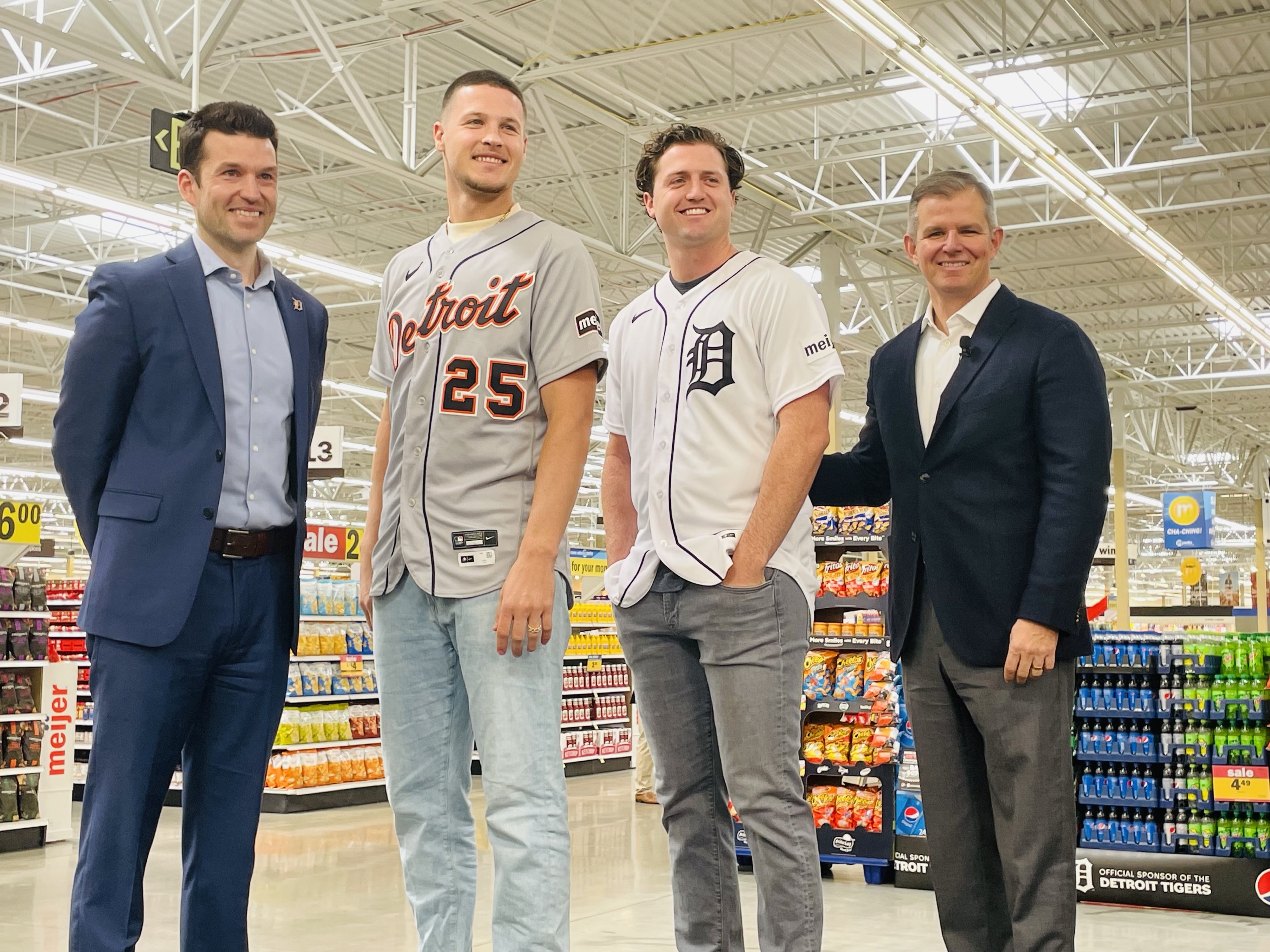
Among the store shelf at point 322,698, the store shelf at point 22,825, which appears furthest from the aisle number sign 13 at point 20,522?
the store shelf at point 22,825

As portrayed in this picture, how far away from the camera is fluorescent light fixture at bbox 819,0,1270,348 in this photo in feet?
25.1

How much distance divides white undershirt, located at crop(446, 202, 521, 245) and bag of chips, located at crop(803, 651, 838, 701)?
4256 mm

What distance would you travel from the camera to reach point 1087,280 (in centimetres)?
1761

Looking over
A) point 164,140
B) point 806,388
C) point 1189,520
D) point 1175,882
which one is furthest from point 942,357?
point 1189,520

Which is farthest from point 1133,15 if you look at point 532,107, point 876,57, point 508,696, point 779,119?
point 508,696

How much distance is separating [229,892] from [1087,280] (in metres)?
Answer: 16.9

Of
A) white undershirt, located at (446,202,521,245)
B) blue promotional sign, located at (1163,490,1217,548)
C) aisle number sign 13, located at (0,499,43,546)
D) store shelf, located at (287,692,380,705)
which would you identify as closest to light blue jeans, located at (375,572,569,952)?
white undershirt, located at (446,202,521,245)

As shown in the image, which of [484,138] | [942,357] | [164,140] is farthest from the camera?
[164,140]

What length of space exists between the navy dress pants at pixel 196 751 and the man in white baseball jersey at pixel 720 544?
68 centimetres

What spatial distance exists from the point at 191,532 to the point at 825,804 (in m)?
4.62

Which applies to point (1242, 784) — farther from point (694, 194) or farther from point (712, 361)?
point (694, 194)

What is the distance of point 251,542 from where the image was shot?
8.15ft

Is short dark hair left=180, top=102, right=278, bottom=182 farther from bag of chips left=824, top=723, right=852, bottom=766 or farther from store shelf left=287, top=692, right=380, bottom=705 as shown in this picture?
store shelf left=287, top=692, right=380, bottom=705

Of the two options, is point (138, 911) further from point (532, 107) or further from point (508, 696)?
point (532, 107)
